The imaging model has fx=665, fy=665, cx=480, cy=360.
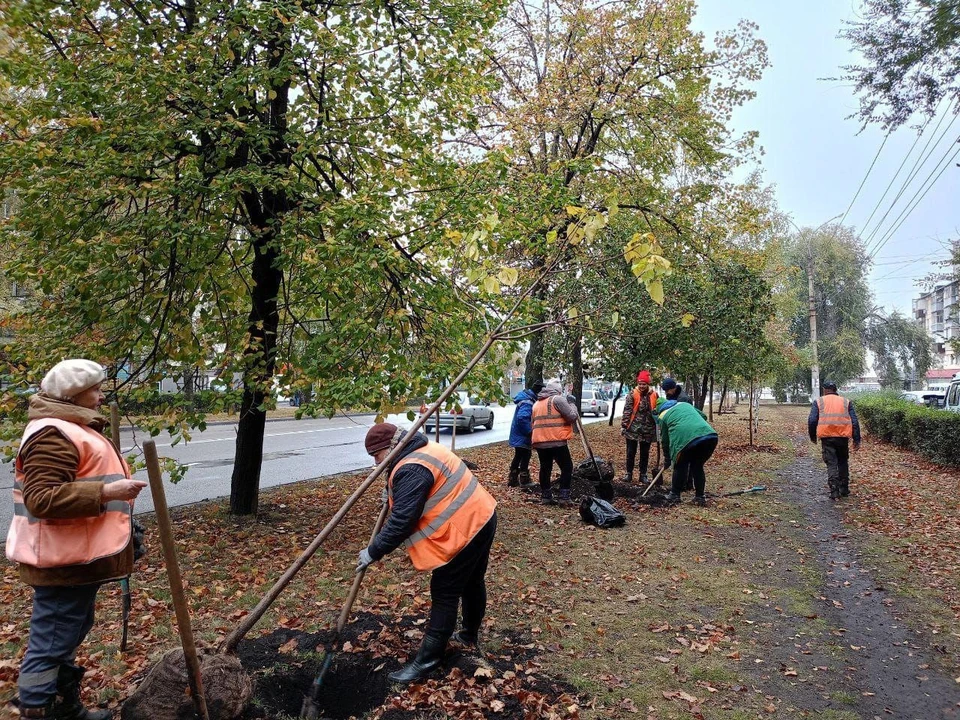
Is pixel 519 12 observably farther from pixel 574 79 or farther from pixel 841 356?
pixel 841 356

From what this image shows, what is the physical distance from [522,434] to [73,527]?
26.4 ft

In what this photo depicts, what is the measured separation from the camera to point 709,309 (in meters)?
15.0

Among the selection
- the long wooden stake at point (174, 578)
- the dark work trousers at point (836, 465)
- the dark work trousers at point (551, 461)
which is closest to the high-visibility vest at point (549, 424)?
the dark work trousers at point (551, 461)

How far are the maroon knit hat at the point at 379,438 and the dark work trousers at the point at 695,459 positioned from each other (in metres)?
6.08

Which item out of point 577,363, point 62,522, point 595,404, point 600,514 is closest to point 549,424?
point 600,514

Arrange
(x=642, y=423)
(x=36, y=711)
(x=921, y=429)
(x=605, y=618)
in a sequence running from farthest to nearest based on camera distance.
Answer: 1. (x=921, y=429)
2. (x=642, y=423)
3. (x=605, y=618)
4. (x=36, y=711)

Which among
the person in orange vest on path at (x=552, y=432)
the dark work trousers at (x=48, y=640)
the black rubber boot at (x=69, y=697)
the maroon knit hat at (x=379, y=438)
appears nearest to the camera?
the dark work trousers at (x=48, y=640)

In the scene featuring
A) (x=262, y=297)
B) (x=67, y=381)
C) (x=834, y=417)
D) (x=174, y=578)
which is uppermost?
(x=262, y=297)

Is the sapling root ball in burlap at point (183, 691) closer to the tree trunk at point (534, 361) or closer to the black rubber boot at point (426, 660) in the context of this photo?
the black rubber boot at point (426, 660)

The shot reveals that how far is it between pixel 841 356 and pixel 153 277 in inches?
1773

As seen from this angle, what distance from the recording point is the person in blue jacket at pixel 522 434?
10.6 m

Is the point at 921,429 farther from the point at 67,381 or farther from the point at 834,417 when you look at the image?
the point at 67,381

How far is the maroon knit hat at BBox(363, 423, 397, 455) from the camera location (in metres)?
4.06

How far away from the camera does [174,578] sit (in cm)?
310
